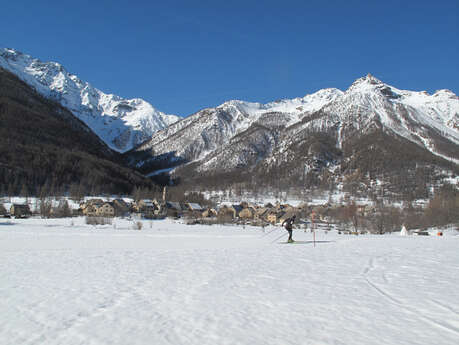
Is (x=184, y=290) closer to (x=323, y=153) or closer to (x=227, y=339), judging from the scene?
(x=227, y=339)

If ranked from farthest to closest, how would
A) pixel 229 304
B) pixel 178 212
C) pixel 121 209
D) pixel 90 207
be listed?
1. pixel 178 212
2. pixel 121 209
3. pixel 90 207
4. pixel 229 304

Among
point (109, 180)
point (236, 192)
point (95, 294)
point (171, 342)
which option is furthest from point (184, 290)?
point (236, 192)

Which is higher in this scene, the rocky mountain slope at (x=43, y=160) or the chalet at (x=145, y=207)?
the rocky mountain slope at (x=43, y=160)

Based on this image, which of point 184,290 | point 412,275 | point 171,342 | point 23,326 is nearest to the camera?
point 171,342

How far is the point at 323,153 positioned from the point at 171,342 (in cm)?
20397

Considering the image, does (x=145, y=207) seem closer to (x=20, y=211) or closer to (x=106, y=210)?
(x=106, y=210)

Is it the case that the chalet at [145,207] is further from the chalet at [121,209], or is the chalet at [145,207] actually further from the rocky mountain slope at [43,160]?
the rocky mountain slope at [43,160]

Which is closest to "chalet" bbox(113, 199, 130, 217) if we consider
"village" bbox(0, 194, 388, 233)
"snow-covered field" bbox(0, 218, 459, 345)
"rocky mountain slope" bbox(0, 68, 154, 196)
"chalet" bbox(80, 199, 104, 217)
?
"village" bbox(0, 194, 388, 233)

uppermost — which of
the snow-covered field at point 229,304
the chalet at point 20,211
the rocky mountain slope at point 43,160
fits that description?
the rocky mountain slope at point 43,160

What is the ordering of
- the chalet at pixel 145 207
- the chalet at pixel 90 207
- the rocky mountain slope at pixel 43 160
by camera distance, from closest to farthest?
the chalet at pixel 90 207, the chalet at pixel 145 207, the rocky mountain slope at pixel 43 160

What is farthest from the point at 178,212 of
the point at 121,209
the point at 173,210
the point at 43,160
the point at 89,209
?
the point at 43,160

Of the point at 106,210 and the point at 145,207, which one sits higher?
the point at 145,207

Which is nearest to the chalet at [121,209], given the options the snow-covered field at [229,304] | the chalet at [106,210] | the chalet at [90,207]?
the chalet at [106,210]

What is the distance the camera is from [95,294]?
7664 millimetres
